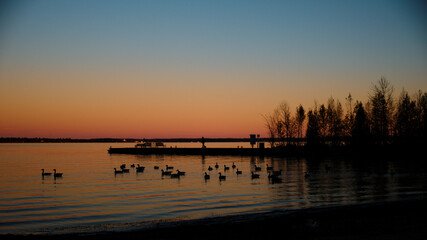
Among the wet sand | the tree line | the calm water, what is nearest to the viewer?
the wet sand

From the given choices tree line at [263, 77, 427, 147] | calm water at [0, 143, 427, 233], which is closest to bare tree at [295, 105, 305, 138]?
tree line at [263, 77, 427, 147]

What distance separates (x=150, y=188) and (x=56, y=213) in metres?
12.9

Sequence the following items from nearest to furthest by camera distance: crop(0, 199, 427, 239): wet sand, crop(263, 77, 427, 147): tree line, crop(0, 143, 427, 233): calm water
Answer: crop(0, 199, 427, 239): wet sand
crop(0, 143, 427, 233): calm water
crop(263, 77, 427, 147): tree line

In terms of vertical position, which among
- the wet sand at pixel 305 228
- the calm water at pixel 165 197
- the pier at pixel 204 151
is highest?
the pier at pixel 204 151

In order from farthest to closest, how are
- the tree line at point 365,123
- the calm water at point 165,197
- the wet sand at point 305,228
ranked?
the tree line at point 365,123, the calm water at point 165,197, the wet sand at point 305,228

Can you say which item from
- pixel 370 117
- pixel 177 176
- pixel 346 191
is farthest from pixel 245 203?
pixel 370 117

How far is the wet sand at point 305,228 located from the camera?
48.1 ft

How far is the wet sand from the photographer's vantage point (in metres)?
14.7

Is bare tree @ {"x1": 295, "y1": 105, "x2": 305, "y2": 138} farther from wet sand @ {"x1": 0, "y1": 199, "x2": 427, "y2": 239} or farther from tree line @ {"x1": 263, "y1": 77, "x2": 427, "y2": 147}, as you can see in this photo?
wet sand @ {"x1": 0, "y1": 199, "x2": 427, "y2": 239}

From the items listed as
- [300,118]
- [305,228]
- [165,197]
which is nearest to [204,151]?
[300,118]

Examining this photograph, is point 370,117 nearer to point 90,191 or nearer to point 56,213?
point 90,191

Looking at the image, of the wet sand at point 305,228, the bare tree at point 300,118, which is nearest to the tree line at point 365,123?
the bare tree at point 300,118

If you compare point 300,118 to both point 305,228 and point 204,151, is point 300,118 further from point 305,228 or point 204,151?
point 305,228

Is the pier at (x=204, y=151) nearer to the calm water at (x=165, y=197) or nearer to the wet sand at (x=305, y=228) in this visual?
the calm water at (x=165, y=197)
